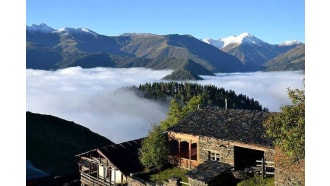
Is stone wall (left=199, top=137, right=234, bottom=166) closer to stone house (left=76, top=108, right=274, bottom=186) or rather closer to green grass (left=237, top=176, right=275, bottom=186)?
stone house (left=76, top=108, right=274, bottom=186)

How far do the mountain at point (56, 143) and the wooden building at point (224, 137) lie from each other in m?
28.9

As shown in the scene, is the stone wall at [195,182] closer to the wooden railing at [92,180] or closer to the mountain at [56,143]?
the wooden railing at [92,180]

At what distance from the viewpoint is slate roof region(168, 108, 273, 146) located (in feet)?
90.6

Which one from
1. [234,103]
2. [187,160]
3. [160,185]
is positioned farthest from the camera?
[234,103]

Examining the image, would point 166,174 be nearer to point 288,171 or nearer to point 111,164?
point 111,164

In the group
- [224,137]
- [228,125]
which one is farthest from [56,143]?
[224,137]

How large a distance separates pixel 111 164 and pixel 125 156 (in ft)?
5.39

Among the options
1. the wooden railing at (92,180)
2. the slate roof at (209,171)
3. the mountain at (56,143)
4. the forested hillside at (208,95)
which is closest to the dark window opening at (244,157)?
the slate roof at (209,171)

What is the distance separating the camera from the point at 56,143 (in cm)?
7106

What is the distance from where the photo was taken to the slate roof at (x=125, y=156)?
3200 centimetres
